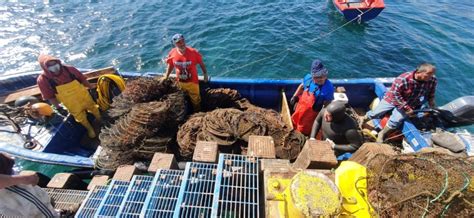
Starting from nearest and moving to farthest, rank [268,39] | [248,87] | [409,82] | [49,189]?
[49,189]
[409,82]
[248,87]
[268,39]

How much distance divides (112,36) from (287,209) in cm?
1106

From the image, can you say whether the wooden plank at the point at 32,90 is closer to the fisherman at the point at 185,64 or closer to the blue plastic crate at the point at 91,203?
the fisherman at the point at 185,64

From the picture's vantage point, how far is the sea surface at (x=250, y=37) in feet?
30.9

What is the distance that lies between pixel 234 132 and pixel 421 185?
271 cm

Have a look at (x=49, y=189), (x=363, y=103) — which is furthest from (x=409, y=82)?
(x=49, y=189)

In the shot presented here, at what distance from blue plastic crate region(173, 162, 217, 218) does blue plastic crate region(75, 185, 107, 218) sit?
1245 millimetres

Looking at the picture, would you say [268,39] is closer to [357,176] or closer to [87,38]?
[87,38]

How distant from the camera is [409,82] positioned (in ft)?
14.8

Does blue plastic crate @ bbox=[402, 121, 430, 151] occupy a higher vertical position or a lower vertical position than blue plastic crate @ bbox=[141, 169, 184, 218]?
lower

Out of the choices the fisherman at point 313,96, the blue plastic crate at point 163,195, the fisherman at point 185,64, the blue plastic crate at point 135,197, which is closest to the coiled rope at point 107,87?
the fisherman at point 185,64

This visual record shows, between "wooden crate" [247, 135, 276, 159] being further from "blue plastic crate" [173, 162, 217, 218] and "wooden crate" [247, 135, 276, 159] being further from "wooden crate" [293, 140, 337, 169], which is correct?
"blue plastic crate" [173, 162, 217, 218]

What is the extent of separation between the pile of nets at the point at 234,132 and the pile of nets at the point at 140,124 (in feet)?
1.02

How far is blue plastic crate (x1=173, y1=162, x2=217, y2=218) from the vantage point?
2.42 meters

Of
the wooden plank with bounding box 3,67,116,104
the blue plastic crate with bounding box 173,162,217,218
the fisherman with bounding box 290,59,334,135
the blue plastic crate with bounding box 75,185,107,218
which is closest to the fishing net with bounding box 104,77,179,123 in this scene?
the wooden plank with bounding box 3,67,116,104
